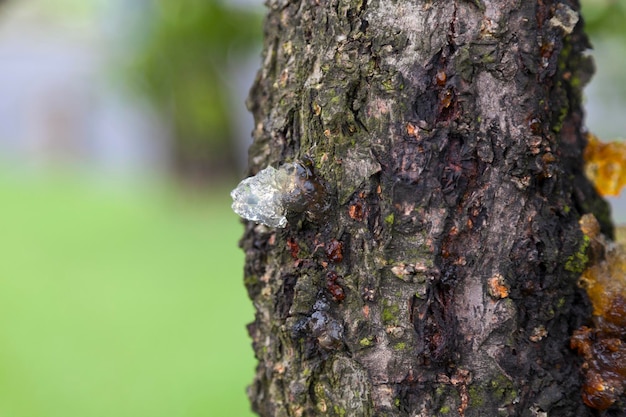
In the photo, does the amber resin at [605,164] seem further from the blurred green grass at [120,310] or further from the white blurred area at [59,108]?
the white blurred area at [59,108]

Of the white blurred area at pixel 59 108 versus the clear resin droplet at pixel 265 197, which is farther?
the white blurred area at pixel 59 108

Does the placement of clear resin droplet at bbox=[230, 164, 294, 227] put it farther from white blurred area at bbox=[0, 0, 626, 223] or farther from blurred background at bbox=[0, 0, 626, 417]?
white blurred area at bbox=[0, 0, 626, 223]

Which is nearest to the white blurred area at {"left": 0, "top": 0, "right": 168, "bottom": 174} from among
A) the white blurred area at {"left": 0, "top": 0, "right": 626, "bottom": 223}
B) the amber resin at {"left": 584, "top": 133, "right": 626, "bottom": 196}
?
the white blurred area at {"left": 0, "top": 0, "right": 626, "bottom": 223}

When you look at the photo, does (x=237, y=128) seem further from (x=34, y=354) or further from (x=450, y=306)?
(x=450, y=306)

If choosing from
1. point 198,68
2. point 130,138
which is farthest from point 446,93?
point 130,138

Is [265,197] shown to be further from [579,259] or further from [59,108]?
[59,108]

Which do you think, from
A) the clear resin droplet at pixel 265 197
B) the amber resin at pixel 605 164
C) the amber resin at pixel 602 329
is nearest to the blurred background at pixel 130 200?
the amber resin at pixel 605 164
